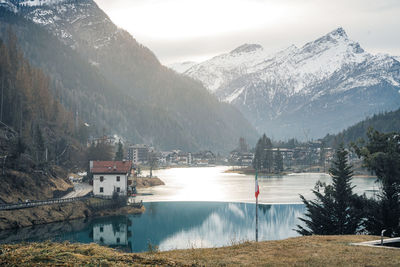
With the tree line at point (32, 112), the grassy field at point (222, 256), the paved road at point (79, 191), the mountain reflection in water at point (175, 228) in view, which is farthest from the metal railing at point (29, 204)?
the grassy field at point (222, 256)

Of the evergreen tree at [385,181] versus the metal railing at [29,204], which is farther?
the metal railing at [29,204]

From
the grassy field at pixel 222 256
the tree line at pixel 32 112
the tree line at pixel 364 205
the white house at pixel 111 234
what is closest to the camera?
the grassy field at pixel 222 256

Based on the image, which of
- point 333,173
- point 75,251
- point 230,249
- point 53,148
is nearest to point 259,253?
point 230,249

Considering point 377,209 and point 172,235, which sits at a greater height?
point 377,209

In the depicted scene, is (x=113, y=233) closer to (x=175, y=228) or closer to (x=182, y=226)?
(x=175, y=228)

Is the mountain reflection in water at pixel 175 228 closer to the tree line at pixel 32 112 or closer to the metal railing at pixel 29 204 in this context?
the metal railing at pixel 29 204

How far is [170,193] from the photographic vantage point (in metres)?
113

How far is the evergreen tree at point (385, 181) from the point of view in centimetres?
3919

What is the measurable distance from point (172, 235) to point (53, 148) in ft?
268

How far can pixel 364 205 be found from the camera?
41.5m

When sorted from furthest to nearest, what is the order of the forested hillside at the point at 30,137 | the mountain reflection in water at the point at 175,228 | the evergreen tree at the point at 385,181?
the forested hillside at the point at 30,137, the mountain reflection in water at the point at 175,228, the evergreen tree at the point at 385,181

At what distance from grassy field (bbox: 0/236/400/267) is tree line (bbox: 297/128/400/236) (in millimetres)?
13438

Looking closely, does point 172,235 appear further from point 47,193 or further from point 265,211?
point 47,193

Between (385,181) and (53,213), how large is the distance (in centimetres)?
5005
